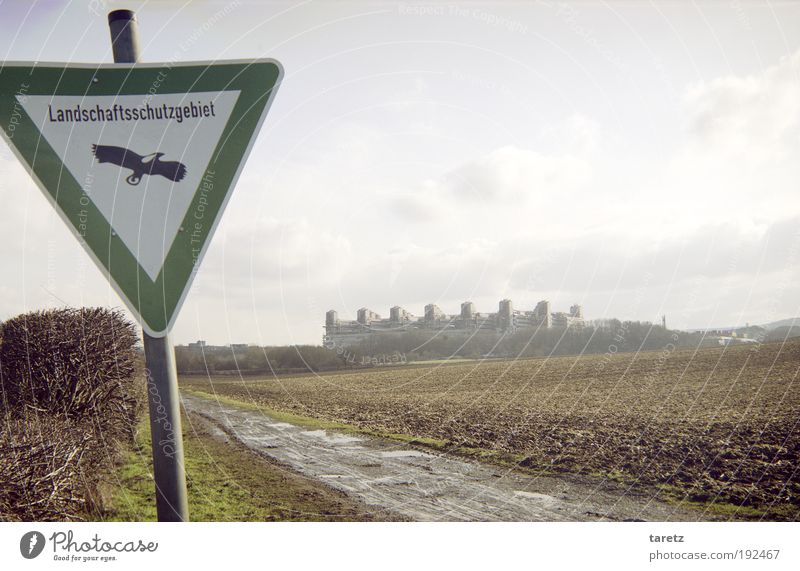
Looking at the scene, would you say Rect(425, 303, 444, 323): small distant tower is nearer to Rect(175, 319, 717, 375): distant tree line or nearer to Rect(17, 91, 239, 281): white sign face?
Rect(175, 319, 717, 375): distant tree line

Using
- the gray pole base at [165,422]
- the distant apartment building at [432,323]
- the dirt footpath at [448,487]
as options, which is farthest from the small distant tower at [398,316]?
the gray pole base at [165,422]

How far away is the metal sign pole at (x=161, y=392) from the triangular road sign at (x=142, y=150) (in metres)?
0.09

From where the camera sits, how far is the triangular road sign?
8.46 ft

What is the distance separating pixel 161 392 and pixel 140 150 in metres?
1.22

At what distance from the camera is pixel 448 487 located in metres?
8.05

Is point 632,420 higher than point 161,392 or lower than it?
lower

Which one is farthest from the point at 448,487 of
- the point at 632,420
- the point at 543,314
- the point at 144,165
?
the point at 632,420

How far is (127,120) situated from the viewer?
2795 millimetres

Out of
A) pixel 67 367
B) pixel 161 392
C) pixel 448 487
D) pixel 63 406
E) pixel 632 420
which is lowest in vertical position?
pixel 632 420

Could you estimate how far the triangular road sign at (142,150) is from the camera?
258cm

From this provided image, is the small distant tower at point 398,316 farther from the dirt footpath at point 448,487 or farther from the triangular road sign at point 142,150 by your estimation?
the triangular road sign at point 142,150

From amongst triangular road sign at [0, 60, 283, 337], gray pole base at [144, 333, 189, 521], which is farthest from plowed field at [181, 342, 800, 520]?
triangular road sign at [0, 60, 283, 337]

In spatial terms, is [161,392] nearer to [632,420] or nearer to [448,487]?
[448,487]
